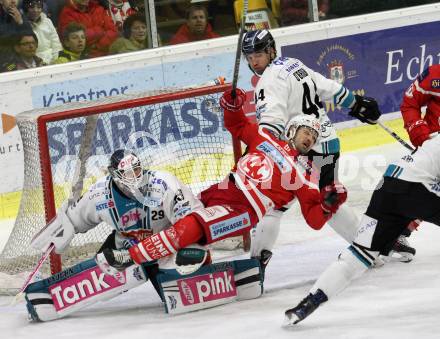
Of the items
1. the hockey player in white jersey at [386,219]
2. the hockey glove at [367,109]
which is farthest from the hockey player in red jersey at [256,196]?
the hockey glove at [367,109]

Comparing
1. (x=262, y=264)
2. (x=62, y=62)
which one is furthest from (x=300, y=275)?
(x=62, y=62)

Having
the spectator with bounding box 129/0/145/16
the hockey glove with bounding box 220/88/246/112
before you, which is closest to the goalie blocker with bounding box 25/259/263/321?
the hockey glove with bounding box 220/88/246/112

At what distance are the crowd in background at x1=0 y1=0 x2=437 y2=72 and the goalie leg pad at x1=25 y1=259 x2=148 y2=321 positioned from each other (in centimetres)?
245

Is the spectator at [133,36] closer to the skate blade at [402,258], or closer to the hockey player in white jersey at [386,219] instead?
the skate blade at [402,258]

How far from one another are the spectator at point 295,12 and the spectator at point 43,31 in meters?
1.68

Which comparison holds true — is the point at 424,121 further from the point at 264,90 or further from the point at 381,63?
the point at 381,63

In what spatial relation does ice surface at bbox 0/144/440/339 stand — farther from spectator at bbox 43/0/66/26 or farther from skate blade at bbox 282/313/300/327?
spectator at bbox 43/0/66/26

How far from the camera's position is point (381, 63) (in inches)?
335

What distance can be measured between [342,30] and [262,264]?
3438mm

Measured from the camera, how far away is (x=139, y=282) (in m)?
5.11

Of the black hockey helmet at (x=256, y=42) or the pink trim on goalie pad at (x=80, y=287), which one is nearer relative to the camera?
the pink trim on goalie pad at (x=80, y=287)

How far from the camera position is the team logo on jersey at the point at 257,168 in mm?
5086

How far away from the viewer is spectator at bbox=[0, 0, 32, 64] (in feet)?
23.4

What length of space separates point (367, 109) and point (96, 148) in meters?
1.43
